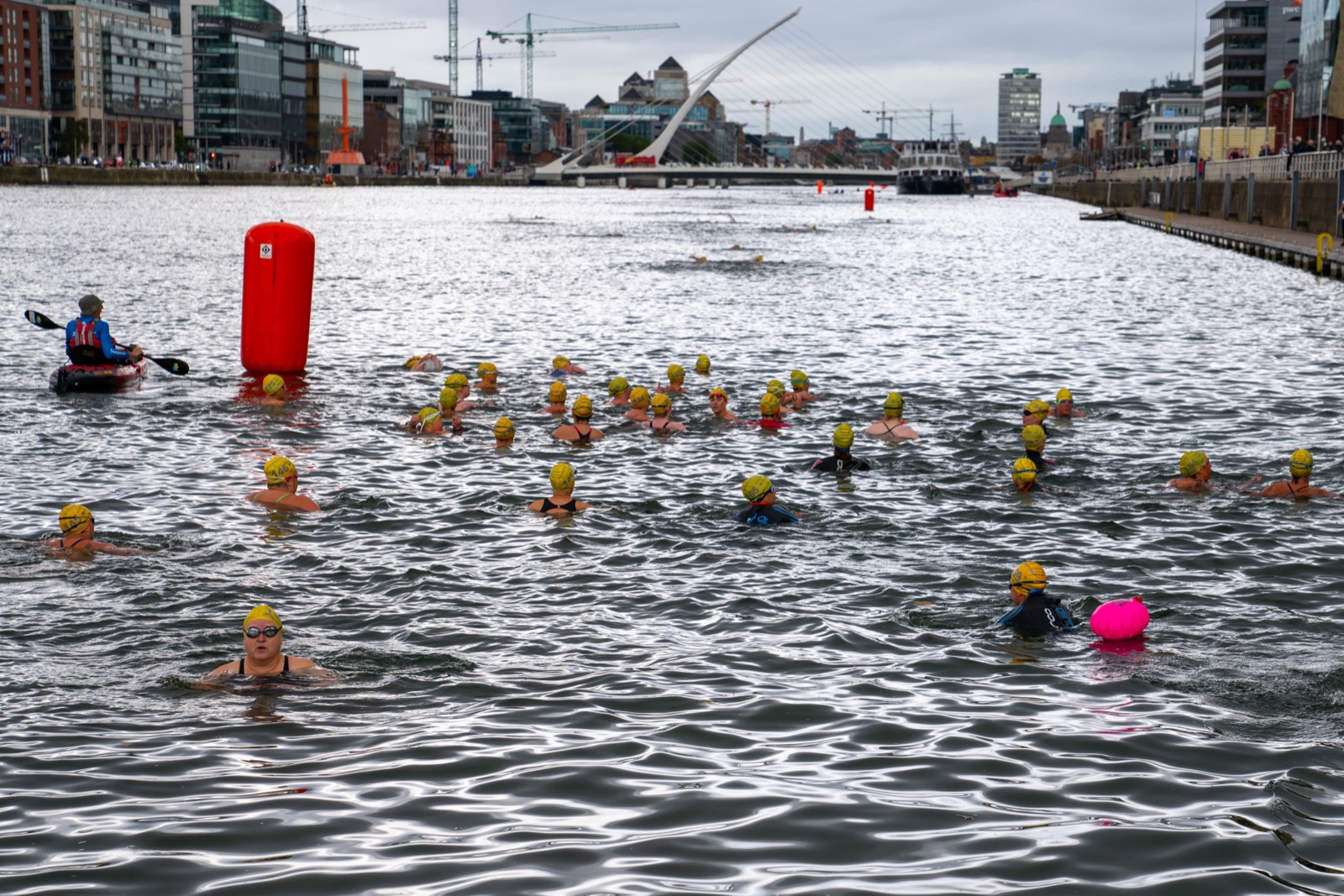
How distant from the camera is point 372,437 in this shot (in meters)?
22.1

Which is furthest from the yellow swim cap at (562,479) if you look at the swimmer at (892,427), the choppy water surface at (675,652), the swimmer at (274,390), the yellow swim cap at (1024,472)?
the swimmer at (274,390)

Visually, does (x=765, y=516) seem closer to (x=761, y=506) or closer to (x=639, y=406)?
(x=761, y=506)

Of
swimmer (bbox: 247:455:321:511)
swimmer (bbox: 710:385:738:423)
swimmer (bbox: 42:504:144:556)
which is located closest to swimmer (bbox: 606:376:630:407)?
swimmer (bbox: 710:385:738:423)

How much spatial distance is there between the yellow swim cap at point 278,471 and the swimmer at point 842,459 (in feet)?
22.5

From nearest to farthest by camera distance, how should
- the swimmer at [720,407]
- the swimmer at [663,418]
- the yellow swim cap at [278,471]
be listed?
the yellow swim cap at [278,471] → the swimmer at [663,418] → the swimmer at [720,407]

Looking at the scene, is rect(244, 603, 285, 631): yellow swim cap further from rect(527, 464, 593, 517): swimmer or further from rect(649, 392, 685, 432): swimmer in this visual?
rect(649, 392, 685, 432): swimmer

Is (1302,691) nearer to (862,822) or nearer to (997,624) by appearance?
(997,624)

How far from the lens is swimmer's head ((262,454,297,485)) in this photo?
17203 mm

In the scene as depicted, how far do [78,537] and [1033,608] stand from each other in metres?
9.62

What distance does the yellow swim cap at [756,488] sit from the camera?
16344 mm

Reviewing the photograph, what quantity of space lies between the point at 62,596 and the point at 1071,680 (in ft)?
30.3

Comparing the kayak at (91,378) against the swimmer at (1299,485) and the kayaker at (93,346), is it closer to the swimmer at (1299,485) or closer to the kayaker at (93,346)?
the kayaker at (93,346)

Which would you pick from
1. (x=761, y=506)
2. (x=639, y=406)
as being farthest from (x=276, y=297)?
(x=761, y=506)

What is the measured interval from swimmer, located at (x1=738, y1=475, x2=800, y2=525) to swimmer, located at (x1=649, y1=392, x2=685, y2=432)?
18.9 ft
